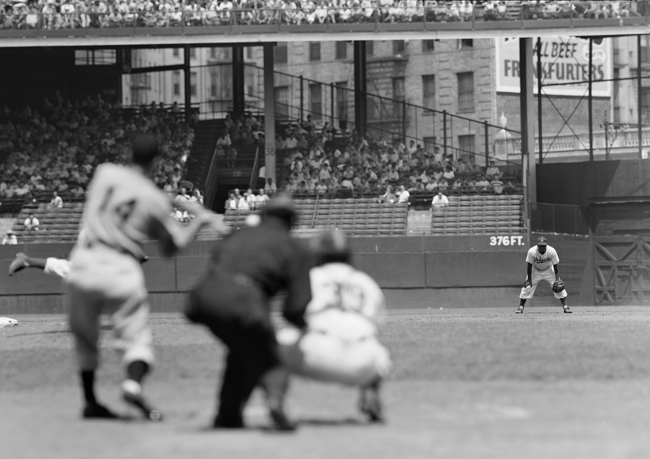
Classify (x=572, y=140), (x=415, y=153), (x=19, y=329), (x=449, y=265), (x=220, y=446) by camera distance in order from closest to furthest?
(x=220, y=446) → (x=19, y=329) → (x=449, y=265) → (x=415, y=153) → (x=572, y=140)

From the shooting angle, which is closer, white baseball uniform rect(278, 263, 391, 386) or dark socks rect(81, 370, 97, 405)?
white baseball uniform rect(278, 263, 391, 386)

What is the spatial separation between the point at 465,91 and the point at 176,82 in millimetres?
21585

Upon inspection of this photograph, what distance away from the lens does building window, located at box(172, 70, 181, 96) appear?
8222 cm

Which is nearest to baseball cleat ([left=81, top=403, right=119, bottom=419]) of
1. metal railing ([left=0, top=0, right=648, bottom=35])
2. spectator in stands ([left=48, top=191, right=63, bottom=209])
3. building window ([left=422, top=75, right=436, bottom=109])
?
spectator in stands ([left=48, top=191, right=63, bottom=209])

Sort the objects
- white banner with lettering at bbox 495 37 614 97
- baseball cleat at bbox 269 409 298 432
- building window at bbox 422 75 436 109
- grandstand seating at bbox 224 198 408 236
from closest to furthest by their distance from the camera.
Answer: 1. baseball cleat at bbox 269 409 298 432
2. grandstand seating at bbox 224 198 408 236
3. white banner with lettering at bbox 495 37 614 97
4. building window at bbox 422 75 436 109

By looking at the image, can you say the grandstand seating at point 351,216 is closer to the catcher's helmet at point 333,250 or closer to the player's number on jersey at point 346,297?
the catcher's helmet at point 333,250

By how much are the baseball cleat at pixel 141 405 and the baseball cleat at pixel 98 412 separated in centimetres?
33

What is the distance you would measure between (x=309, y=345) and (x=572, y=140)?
55.8 metres

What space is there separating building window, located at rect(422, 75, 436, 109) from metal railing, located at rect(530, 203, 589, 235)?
33.5m

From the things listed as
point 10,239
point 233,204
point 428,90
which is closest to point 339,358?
point 10,239

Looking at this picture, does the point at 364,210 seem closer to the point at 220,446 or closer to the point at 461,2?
the point at 461,2

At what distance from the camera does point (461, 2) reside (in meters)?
41.2

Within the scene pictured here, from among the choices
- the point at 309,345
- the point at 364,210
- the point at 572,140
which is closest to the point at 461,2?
the point at 364,210

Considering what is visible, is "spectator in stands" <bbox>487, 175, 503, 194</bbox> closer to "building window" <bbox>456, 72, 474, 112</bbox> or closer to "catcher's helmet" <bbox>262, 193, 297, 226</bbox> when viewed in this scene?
"catcher's helmet" <bbox>262, 193, 297, 226</bbox>
